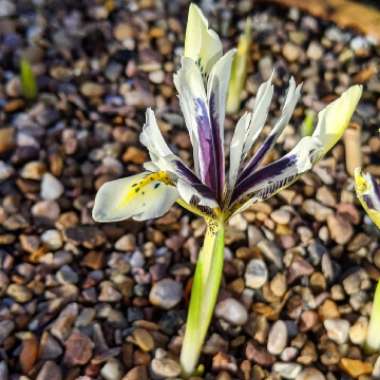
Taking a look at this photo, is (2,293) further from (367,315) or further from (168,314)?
(367,315)

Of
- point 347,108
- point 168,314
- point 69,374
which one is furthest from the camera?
point 168,314

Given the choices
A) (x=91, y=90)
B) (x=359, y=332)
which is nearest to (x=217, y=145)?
(x=359, y=332)

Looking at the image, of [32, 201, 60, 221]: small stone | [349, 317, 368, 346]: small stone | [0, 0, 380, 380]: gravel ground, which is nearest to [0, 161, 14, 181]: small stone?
[0, 0, 380, 380]: gravel ground

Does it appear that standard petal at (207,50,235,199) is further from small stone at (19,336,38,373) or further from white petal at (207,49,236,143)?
small stone at (19,336,38,373)

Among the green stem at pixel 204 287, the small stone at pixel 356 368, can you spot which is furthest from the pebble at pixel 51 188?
the small stone at pixel 356 368

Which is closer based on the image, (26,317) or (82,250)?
(26,317)

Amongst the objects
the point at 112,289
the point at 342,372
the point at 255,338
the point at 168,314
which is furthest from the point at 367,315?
the point at 112,289
